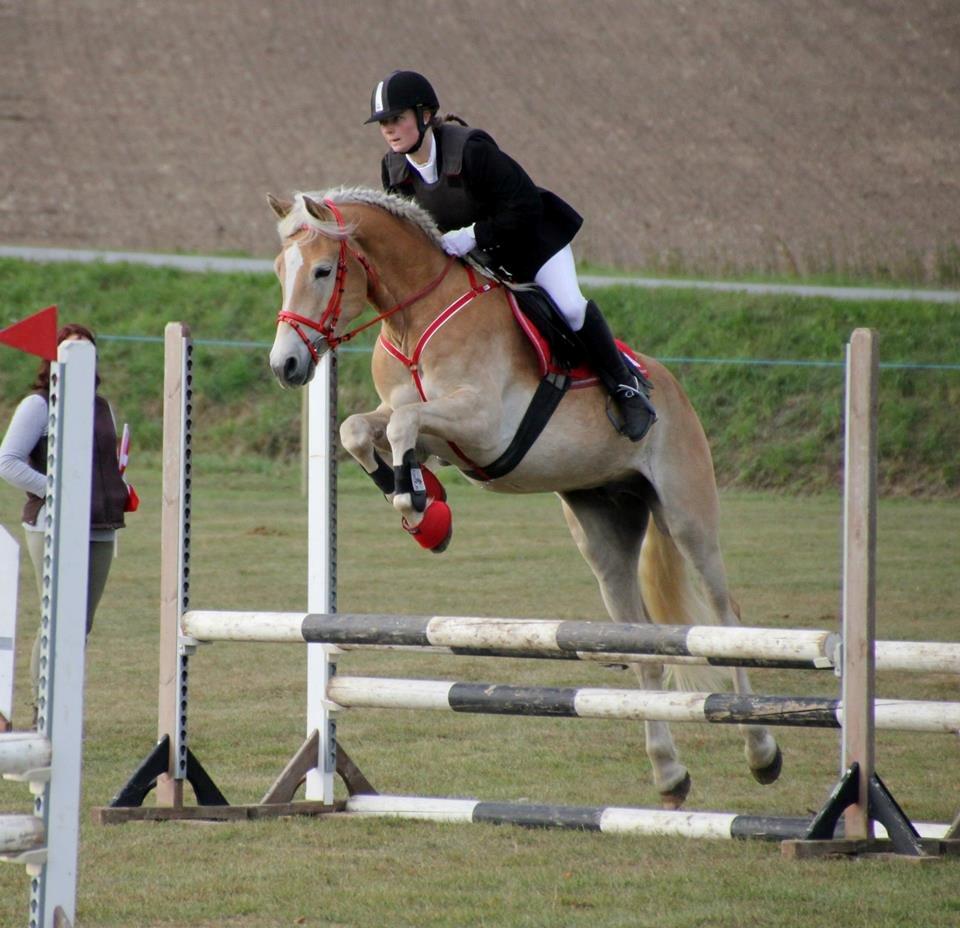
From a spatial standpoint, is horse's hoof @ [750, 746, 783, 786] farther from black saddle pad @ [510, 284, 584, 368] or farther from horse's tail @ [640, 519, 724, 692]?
black saddle pad @ [510, 284, 584, 368]

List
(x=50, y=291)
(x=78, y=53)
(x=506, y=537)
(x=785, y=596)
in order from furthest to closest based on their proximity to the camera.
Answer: (x=78, y=53) → (x=50, y=291) → (x=506, y=537) → (x=785, y=596)

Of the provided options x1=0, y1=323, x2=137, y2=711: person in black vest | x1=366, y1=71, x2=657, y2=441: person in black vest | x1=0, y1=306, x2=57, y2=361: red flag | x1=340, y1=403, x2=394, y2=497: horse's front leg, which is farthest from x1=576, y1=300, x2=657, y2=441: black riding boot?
x1=0, y1=306, x2=57, y2=361: red flag

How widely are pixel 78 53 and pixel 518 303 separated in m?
22.5

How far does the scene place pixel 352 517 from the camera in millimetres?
14383

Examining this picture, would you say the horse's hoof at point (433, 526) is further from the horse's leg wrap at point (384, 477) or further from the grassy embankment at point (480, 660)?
the grassy embankment at point (480, 660)

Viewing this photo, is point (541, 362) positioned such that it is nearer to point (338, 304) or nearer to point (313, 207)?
point (338, 304)

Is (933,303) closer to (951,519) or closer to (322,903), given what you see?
(951,519)

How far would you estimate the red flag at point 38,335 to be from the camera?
2.80 meters

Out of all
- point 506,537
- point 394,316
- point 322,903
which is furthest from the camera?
point 506,537

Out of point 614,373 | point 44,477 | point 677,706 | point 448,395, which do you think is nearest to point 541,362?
point 614,373

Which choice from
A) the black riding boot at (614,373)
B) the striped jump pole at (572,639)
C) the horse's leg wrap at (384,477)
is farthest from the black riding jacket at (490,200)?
the striped jump pole at (572,639)

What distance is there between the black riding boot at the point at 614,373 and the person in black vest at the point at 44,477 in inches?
82.6

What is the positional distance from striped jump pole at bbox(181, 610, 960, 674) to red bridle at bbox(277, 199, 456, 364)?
0.78 m

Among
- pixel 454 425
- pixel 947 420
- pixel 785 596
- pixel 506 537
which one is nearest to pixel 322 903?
pixel 454 425
